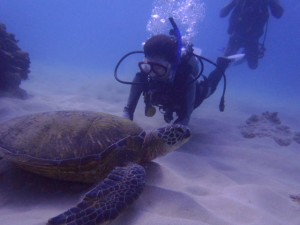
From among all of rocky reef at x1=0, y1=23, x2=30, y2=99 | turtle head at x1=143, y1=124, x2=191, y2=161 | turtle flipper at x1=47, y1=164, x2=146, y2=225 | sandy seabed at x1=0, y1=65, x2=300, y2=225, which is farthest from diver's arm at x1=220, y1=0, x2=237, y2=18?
turtle flipper at x1=47, y1=164, x2=146, y2=225

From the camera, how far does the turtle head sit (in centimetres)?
327

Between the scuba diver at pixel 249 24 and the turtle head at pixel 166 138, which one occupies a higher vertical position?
the scuba diver at pixel 249 24

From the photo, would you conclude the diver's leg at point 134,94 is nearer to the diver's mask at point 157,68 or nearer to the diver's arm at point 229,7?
the diver's mask at point 157,68

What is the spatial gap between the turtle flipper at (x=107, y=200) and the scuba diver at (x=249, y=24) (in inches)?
366

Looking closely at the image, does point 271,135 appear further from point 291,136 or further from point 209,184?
point 209,184

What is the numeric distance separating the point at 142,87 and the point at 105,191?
334 cm

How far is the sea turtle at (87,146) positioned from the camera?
286cm

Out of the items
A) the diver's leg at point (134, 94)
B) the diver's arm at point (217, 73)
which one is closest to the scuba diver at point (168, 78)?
the diver's leg at point (134, 94)

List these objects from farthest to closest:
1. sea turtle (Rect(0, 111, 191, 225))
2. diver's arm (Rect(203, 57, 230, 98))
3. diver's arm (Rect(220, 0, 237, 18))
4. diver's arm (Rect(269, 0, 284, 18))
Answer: diver's arm (Rect(220, 0, 237, 18)) < diver's arm (Rect(269, 0, 284, 18)) < diver's arm (Rect(203, 57, 230, 98)) < sea turtle (Rect(0, 111, 191, 225))

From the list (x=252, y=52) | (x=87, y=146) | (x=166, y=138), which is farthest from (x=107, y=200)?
(x=252, y=52)

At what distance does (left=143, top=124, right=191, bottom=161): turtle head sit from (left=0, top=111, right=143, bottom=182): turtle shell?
20cm

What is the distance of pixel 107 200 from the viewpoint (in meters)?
2.36

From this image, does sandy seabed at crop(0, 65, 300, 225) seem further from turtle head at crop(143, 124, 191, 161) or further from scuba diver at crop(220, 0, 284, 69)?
scuba diver at crop(220, 0, 284, 69)

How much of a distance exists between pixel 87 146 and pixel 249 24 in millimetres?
9823
